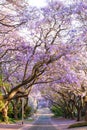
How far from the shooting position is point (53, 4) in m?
24.2

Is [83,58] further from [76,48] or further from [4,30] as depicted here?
[4,30]

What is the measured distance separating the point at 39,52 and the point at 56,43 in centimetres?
158

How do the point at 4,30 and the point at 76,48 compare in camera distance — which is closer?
the point at 4,30

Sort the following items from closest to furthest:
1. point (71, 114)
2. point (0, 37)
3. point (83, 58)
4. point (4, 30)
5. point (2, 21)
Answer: point (2, 21) → point (4, 30) → point (0, 37) → point (83, 58) → point (71, 114)

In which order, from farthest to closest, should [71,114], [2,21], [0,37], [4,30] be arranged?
[71,114]
[0,37]
[4,30]
[2,21]

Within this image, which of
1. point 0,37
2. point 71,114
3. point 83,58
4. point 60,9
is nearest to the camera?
point 60,9

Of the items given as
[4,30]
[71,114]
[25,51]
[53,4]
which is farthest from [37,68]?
[71,114]

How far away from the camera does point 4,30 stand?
21.9m

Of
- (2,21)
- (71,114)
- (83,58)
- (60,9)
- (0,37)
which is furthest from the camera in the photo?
(71,114)

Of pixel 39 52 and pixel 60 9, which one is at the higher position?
pixel 60 9

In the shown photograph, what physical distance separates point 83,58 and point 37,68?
13.0m

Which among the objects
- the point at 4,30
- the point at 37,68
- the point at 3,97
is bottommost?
the point at 3,97

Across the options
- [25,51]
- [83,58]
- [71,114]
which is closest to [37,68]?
[25,51]

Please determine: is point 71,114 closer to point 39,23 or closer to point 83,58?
point 83,58
